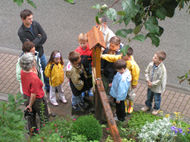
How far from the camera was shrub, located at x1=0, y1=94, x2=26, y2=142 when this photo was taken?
3.11 meters

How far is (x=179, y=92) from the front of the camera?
6648mm

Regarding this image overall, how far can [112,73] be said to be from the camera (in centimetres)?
525

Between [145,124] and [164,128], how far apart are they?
14.9 inches

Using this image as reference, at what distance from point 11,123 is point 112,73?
2418mm

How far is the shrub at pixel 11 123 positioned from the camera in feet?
10.2

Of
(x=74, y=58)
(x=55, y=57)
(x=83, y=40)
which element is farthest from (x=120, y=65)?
(x=55, y=57)

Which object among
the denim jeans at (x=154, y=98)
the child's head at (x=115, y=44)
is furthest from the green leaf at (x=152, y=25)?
the denim jeans at (x=154, y=98)

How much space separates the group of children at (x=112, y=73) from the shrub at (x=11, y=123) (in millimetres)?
1633

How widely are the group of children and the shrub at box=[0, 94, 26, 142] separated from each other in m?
1.63

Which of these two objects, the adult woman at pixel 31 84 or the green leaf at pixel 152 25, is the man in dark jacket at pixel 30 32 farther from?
the green leaf at pixel 152 25

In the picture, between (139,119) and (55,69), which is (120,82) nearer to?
(139,119)

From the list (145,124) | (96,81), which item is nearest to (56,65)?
(96,81)

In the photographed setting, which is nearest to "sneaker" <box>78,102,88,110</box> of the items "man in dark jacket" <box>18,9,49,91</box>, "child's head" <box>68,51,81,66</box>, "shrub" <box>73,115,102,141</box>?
"child's head" <box>68,51,81,66</box>

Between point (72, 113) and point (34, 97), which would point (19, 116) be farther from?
point (72, 113)
